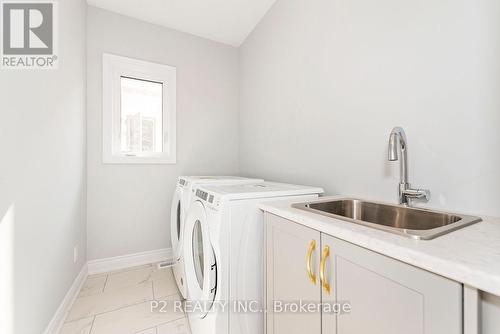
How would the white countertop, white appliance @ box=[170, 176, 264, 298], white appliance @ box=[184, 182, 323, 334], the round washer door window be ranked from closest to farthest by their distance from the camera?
the white countertop → white appliance @ box=[184, 182, 323, 334] → the round washer door window → white appliance @ box=[170, 176, 264, 298]

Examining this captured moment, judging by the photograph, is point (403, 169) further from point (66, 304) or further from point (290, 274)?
point (66, 304)

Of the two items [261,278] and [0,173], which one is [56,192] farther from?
[261,278]

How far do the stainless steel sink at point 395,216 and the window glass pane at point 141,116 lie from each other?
202cm

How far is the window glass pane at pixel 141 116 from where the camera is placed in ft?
7.88

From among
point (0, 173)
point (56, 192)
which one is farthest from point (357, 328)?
point (56, 192)

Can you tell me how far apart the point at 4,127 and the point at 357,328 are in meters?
1.61

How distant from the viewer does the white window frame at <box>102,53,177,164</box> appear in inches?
89.6

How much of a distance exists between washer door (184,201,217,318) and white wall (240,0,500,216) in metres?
0.90

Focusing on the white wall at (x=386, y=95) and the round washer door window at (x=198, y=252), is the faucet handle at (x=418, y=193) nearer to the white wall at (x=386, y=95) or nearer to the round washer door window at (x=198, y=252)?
the white wall at (x=386, y=95)

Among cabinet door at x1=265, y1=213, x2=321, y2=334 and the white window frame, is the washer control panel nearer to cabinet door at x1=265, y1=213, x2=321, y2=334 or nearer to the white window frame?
cabinet door at x1=265, y1=213, x2=321, y2=334

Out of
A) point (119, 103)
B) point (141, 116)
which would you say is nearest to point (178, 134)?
point (141, 116)

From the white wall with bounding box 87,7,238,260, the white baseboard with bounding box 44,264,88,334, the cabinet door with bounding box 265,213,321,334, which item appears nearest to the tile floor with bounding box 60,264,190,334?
the white baseboard with bounding box 44,264,88,334

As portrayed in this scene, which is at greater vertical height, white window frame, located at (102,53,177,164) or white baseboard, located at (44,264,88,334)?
white window frame, located at (102,53,177,164)

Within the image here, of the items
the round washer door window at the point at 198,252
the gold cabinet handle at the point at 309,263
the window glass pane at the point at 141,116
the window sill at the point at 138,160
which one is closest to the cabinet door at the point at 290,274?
the gold cabinet handle at the point at 309,263
